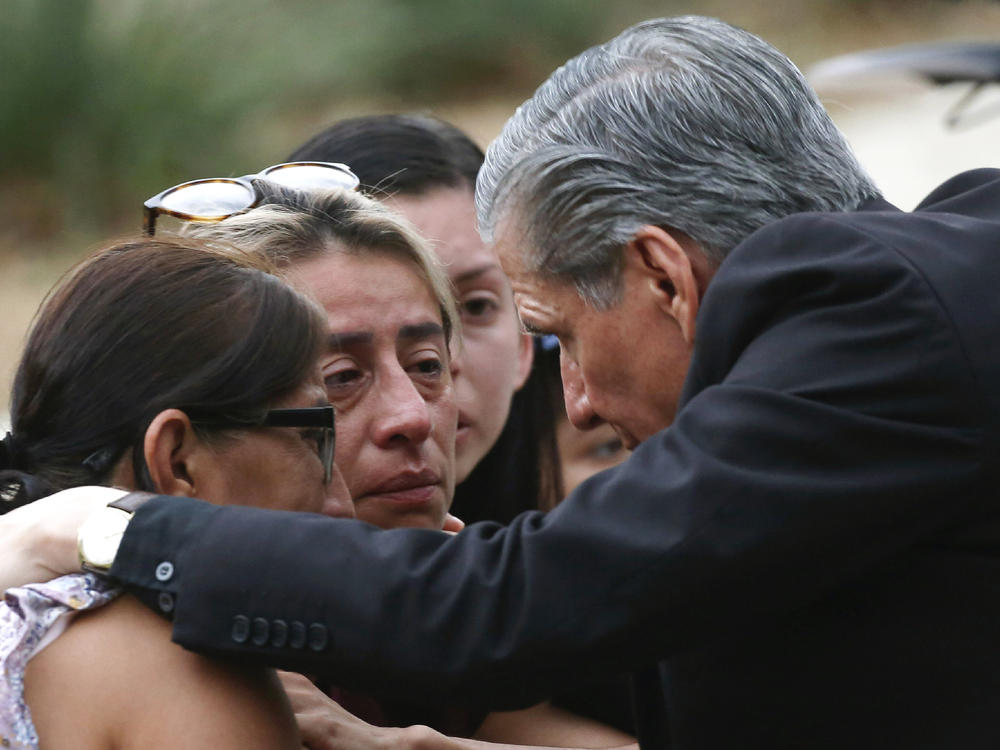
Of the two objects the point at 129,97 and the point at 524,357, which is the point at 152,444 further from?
the point at 129,97

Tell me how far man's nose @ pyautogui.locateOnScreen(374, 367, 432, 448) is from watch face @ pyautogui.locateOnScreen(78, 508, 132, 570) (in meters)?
0.94

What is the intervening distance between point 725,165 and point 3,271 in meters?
10.6

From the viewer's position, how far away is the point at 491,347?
12.2 feet

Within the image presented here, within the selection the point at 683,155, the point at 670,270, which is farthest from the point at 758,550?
the point at 683,155

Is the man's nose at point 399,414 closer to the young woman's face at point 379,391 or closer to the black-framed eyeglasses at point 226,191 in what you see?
the young woman's face at point 379,391

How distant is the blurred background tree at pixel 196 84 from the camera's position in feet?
38.6

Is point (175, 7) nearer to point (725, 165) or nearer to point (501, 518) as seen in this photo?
point (501, 518)

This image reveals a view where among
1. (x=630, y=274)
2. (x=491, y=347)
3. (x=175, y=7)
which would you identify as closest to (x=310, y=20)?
(x=175, y=7)

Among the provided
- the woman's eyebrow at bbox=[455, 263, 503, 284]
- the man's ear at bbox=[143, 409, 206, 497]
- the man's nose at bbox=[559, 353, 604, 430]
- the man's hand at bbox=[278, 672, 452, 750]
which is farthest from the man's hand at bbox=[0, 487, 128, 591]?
the woman's eyebrow at bbox=[455, 263, 503, 284]

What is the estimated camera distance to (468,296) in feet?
12.3

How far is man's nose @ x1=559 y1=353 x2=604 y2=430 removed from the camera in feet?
7.90

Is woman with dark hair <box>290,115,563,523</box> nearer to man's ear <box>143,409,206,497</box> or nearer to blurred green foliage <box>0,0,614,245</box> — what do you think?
man's ear <box>143,409,206,497</box>

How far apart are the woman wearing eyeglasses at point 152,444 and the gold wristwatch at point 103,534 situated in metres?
0.05

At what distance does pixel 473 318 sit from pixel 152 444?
1.73 metres
